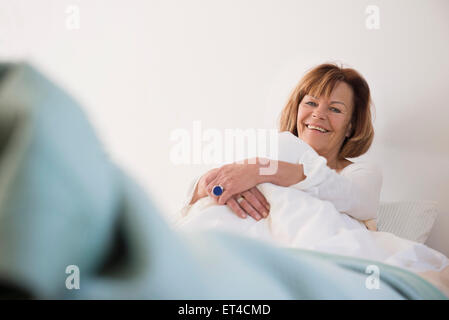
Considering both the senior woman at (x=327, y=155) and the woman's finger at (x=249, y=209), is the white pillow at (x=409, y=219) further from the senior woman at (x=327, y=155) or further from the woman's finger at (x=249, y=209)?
the woman's finger at (x=249, y=209)

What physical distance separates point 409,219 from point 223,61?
3.38ft

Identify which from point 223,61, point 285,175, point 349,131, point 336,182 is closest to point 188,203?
point 285,175

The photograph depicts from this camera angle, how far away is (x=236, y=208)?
113 centimetres

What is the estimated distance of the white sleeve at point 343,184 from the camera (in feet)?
3.85

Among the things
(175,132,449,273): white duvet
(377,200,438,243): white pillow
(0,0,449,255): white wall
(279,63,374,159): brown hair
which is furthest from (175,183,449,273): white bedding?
(0,0,449,255): white wall

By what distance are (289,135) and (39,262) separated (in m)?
1.11

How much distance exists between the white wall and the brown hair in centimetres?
20

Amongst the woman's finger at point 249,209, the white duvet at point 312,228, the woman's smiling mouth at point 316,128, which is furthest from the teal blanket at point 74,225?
the woman's smiling mouth at point 316,128

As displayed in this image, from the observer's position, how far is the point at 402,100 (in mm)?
1838

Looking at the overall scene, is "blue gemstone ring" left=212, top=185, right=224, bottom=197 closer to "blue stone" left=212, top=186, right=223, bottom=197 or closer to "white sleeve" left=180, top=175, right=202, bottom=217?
"blue stone" left=212, top=186, right=223, bottom=197

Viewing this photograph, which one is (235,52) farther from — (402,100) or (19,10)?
(19,10)

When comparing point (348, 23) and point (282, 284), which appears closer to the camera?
point (282, 284)

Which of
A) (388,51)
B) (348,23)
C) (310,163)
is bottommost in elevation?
(310,163)
